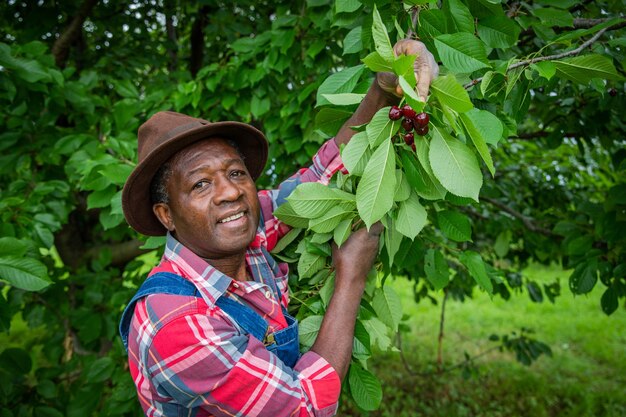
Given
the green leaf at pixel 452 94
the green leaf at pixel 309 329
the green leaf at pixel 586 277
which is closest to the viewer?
the green leaf at pixel 452 94

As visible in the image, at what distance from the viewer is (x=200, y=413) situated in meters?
1.27

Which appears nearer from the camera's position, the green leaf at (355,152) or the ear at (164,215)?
the green leaf at (355,152)

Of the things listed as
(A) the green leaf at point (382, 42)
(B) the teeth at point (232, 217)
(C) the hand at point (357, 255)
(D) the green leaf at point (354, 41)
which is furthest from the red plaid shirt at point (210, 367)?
(D) the green leaf at point (354, 41)

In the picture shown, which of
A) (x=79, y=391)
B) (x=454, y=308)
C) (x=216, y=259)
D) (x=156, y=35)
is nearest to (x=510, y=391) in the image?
(x=454, y=308)

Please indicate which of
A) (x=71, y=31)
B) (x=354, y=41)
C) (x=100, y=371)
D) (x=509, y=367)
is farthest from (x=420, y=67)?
(x=509, y=367)

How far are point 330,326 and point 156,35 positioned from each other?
4063 millimetres

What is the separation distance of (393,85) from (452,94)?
0.31m

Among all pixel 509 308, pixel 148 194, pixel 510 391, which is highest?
pixel 148 194

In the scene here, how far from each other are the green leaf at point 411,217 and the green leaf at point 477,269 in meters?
0.48

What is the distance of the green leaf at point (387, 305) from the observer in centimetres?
154

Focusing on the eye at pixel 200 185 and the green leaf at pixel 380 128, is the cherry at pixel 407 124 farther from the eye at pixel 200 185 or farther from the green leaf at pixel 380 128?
the eye at pixel 200 185

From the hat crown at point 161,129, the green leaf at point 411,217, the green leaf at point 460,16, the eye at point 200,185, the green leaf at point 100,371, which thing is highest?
the green leaf at point 460,16

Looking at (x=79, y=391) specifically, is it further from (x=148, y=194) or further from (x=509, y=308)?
(x=509, y=308)

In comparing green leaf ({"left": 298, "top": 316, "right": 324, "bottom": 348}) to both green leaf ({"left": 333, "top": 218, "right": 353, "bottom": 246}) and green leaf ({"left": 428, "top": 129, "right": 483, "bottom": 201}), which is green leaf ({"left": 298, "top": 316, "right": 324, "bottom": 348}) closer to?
green leaf ({"left": 333, "top": 218, "right": 353, "bottom": 246})
